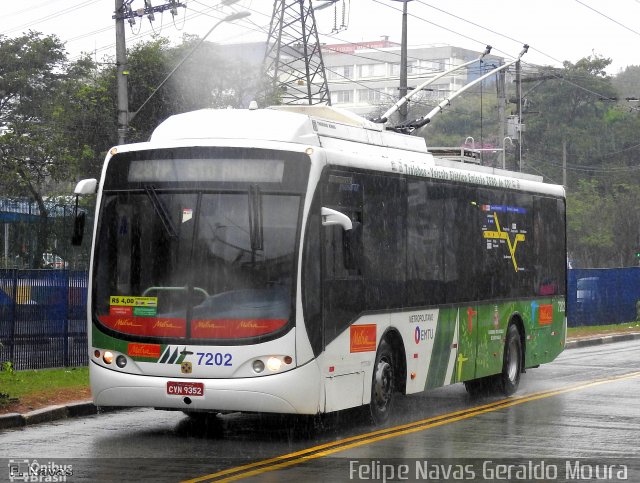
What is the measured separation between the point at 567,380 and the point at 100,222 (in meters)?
9.61

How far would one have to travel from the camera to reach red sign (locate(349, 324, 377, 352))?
41.9 feet

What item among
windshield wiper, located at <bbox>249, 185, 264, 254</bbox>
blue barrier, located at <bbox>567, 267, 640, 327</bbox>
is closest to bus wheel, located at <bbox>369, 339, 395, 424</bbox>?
windshield wiper, located at <bbox>249, 185, 264, 254</bbox>

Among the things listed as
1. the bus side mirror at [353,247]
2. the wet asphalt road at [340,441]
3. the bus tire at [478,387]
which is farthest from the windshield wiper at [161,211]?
the bus tire at [478,387]

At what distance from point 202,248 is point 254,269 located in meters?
0.56

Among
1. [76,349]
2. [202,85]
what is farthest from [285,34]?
[76,349]

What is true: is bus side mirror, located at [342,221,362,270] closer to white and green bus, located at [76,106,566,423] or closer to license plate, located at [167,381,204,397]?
white and green bus, located at [76,106,566,423]

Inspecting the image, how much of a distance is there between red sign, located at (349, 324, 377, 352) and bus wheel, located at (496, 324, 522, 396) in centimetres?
462

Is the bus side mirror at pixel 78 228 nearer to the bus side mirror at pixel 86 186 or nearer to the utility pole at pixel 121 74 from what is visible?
the bus side mirror at pixel 86 186

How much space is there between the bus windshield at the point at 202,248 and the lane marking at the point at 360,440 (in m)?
1.20

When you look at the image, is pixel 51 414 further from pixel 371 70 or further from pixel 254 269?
pixel 371 70

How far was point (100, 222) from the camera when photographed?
41.3 feet

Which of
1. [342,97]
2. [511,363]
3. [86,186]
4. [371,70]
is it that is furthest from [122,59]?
[371,70]

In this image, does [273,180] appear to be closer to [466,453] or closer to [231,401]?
[231,401]

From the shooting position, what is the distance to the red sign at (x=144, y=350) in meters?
12.0
